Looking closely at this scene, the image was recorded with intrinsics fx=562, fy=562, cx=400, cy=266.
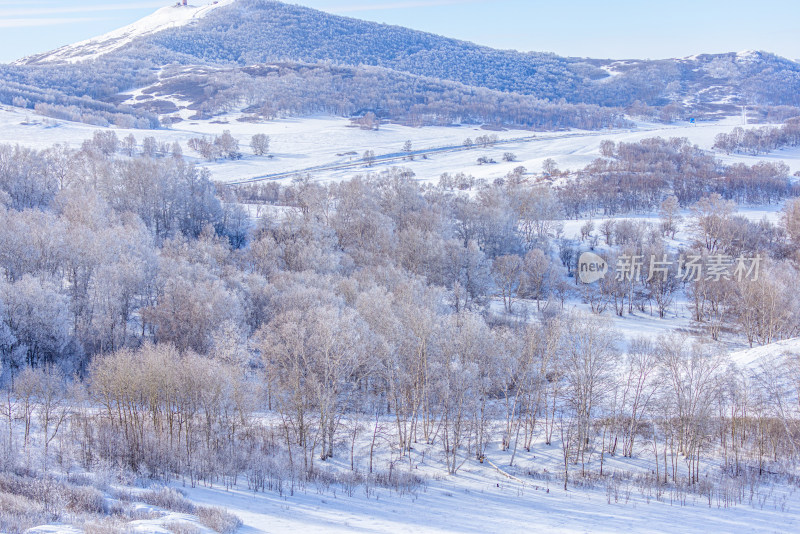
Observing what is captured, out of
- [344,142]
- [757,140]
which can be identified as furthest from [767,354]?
[757,140]

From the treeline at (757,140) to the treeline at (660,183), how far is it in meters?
20.7

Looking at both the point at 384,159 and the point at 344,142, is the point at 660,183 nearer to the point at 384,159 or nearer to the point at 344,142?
the point at 384,159

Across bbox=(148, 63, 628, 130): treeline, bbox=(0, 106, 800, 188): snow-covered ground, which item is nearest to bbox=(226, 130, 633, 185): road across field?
bbox=(0, 106, 800, 188): snow-covered ground

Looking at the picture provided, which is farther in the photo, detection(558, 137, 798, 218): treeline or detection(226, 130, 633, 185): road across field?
detection(226, 130, 633, 185): road across field

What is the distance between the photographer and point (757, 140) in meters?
132

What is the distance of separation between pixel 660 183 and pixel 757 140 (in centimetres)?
5763

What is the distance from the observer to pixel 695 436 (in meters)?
25.2

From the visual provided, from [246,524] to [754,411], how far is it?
23922mm

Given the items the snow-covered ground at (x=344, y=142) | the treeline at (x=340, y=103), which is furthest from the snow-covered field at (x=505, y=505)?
the treeline at (x=340, y=103)

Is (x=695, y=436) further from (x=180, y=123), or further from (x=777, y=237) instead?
(x=180, y=123)

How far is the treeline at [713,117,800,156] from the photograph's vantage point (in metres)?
129

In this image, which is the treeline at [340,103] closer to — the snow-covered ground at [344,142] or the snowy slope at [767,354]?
the snow-covered ground at [344,142]

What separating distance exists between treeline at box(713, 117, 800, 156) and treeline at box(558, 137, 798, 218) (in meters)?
20.7

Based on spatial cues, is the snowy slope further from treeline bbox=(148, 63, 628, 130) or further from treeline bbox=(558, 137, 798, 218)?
treeline bbox=(148, 63, 628, 130)
